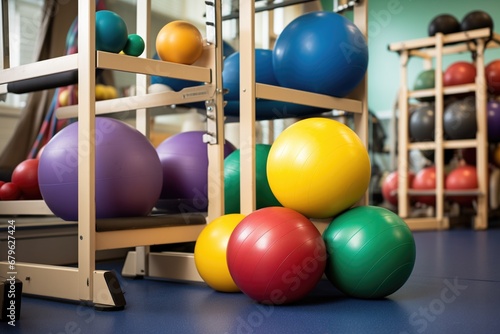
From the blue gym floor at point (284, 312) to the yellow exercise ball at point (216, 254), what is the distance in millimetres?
47

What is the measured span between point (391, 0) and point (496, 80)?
3490 mm

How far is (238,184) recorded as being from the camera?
246cm

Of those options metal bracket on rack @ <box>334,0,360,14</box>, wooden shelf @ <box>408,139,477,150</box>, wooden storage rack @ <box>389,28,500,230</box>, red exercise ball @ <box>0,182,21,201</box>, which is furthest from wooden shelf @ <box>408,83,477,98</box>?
red exercise ball @ <box>0,182,21,201</box>

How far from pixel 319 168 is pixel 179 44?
728 millimetres

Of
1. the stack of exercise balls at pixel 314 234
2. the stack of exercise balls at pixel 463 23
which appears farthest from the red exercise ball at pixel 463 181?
the stack of exercise balls at pixel 314 234

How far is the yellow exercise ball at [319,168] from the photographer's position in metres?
1.88

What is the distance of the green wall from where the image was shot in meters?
7.95

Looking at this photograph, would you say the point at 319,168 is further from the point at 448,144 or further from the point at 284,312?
the point at 448,144

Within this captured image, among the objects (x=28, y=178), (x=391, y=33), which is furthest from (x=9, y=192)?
(x=391, y=33)

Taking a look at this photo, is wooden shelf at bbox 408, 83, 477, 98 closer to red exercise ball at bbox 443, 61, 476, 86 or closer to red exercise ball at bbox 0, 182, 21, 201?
red exercise ball at bbox 443, 61, 476, 86

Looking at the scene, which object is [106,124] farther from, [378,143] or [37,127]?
[378,143]

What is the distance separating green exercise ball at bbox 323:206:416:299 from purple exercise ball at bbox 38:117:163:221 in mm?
700

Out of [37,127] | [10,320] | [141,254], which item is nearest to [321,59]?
[141,254]

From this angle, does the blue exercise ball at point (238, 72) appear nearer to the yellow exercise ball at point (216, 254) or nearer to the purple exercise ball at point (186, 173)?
the purple exercise ball at point (186, 173)
